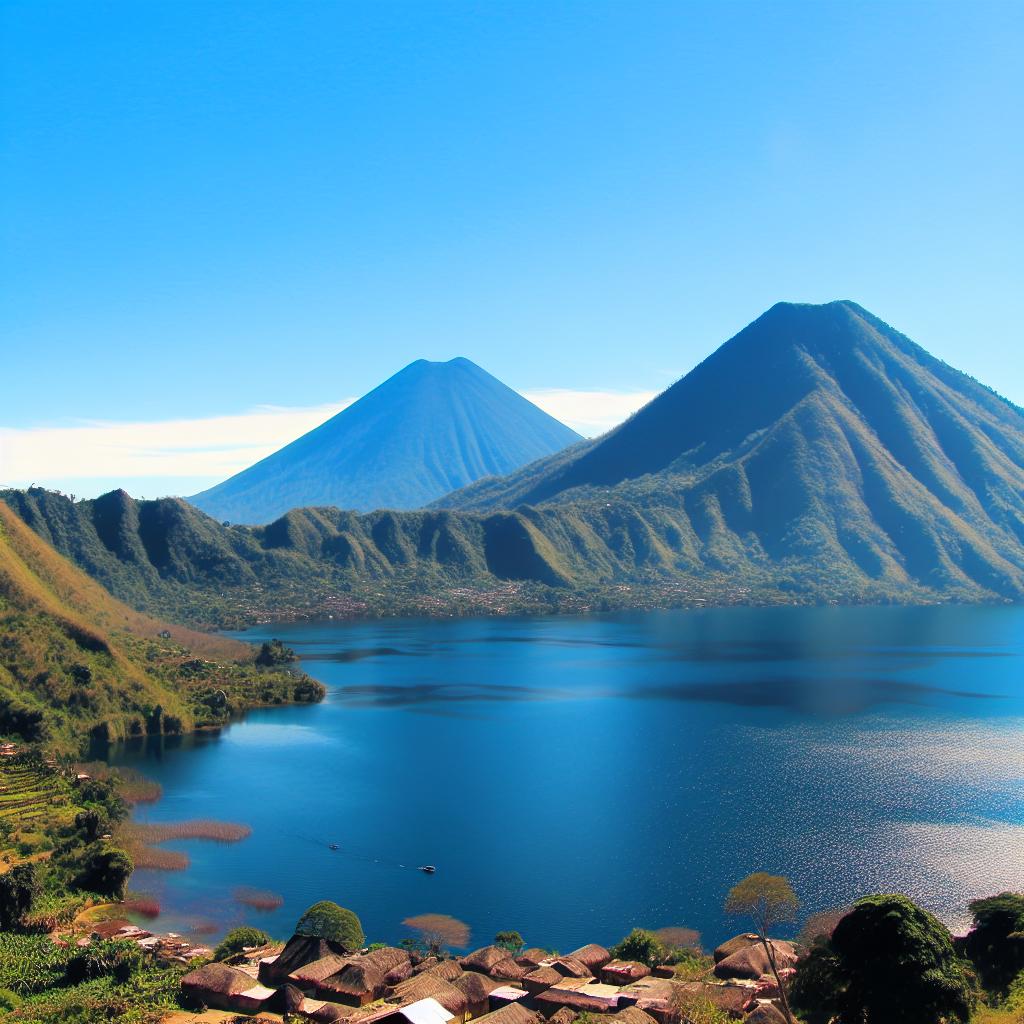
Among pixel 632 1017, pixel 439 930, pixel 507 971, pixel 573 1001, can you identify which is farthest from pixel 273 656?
pixel 632 1017

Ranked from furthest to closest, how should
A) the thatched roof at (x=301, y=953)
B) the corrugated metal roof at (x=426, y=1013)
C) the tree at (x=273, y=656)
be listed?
the tree at (x=273, y=656), the thatched roof at (x=301, y=953), the corrugated metal roof at (x=426, y=1013)

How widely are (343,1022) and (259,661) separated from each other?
241ft

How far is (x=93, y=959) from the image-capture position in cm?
2912

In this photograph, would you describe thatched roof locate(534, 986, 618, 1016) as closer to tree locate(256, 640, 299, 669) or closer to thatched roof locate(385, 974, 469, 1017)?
thatched roof locate(385, 974, 469, 1017)

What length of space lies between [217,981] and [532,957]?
956 cm

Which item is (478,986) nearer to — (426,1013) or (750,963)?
(426,1013)

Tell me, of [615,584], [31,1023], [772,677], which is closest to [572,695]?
[772,677]

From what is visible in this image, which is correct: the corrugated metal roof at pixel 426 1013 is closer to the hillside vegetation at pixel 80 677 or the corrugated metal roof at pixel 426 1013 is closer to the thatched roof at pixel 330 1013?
the thatched roof at pixel 330 1013

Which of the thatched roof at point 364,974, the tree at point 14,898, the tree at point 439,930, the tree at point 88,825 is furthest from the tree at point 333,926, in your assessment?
the tree at point 88,825

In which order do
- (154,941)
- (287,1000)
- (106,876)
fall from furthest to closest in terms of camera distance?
(106,876) < (154,941) < (287,1000)

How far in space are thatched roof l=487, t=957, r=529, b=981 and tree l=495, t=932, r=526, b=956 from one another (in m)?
3.50

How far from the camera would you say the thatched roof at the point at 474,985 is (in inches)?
1104

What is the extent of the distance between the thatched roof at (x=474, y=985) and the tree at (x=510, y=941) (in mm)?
5136

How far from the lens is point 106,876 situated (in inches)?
1515
